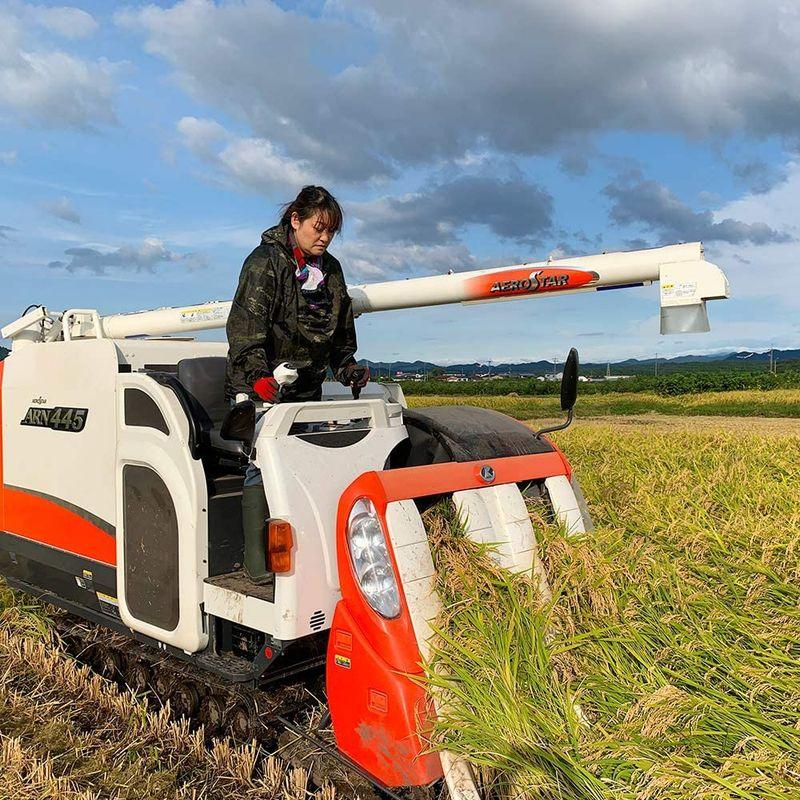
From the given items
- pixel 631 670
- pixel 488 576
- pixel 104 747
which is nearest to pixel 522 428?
pixel 488 576

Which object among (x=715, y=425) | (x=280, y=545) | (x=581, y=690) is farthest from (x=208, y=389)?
(x=715, y=425)

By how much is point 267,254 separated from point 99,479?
172 cm

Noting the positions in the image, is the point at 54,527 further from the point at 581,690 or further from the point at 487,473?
the point at 581,690

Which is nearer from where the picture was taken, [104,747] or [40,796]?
[40,796]

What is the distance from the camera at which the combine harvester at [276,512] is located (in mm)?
3070

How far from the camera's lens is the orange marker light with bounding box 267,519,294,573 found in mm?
3189

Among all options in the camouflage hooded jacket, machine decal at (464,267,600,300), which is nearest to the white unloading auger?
machine decal at (464,267,600,300)

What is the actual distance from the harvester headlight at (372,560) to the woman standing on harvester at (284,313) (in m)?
0.49

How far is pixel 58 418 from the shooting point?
4.70 meters

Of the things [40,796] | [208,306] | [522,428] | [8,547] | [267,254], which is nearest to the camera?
[40,796]

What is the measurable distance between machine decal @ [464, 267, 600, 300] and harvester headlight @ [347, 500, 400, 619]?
2.38 meters

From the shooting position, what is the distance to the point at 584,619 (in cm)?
326

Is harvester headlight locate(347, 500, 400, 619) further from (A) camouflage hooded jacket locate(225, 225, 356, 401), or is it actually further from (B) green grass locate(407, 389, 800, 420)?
(B) green grass locate(407, 389, 800, 420)

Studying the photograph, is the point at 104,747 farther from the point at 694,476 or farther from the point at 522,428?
the point at 694,476
